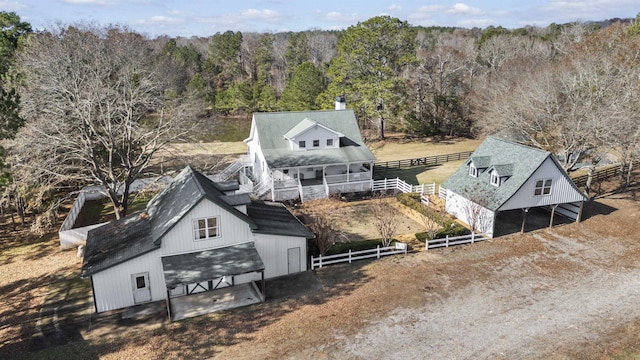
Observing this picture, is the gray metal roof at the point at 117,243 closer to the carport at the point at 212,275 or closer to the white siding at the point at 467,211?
the carport at the point at 212,275

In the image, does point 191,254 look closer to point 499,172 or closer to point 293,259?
point 293,259

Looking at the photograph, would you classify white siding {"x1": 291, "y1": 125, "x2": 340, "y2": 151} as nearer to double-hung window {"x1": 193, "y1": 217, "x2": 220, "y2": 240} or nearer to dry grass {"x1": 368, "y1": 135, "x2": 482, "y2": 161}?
dry grass {"x1": 368, "y1": 135, "x2": 482, "y2": 161}

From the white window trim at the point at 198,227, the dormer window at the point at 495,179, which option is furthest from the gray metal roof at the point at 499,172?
the white window trim at the point at 198,227

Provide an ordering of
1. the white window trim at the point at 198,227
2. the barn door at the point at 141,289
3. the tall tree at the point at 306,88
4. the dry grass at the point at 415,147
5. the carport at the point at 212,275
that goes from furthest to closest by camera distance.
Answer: the tall tree at the point at 306,88
the dry grass at the point at 415,147
the white window trim at the point at 198,227
the barn door at the point at 141,289
the carport at the point at 212,275

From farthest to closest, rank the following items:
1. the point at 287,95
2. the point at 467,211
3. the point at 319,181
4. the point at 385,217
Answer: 1. the point at 287,95
2. the point at 319,181
3. the point at 385,217
4. the point at 467,211

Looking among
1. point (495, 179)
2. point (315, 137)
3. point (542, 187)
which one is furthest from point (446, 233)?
point (315, 137)

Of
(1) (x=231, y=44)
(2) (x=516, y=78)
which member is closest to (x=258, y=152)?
(2) (x=516, y=78)
